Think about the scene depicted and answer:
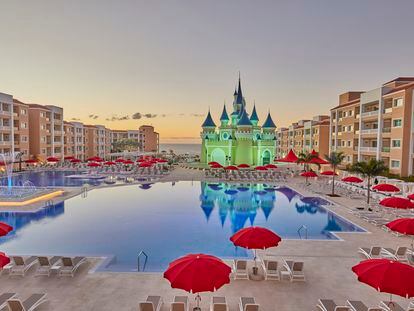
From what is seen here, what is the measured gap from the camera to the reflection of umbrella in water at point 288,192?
26.8 m

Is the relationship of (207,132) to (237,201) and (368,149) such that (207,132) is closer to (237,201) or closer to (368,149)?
(368,149)

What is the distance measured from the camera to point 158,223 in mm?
17828

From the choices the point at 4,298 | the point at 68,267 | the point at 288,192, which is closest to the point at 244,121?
the point at 288,192

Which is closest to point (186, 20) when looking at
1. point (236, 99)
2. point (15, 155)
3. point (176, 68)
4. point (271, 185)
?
point (176, 68)

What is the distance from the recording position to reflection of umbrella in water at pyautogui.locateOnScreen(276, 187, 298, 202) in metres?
26.8

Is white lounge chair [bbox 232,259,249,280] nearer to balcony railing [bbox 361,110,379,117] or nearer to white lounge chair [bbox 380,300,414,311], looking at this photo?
white lounge chair [bbox 380,300,414,311]

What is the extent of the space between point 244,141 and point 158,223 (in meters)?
35.7

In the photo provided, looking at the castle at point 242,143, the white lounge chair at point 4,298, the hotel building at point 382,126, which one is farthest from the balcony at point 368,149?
the white lounge chair at point 4,298

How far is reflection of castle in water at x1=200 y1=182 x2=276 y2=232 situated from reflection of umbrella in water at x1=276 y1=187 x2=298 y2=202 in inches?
37.2

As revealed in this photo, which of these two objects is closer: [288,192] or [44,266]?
[44,266]

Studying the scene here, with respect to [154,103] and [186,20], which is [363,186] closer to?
[186,20]

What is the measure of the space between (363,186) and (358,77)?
17.2 meters

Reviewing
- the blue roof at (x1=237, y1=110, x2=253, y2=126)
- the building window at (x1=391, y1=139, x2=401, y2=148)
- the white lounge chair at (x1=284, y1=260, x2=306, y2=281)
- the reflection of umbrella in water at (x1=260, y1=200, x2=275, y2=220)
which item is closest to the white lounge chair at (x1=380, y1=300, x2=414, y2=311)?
the white lounge chair at (x1=284, y1=260, x2=306, y2=281)

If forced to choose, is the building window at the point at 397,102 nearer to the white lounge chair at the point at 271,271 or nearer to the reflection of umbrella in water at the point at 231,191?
the reflection of umbrella in water at the point at 231,191
